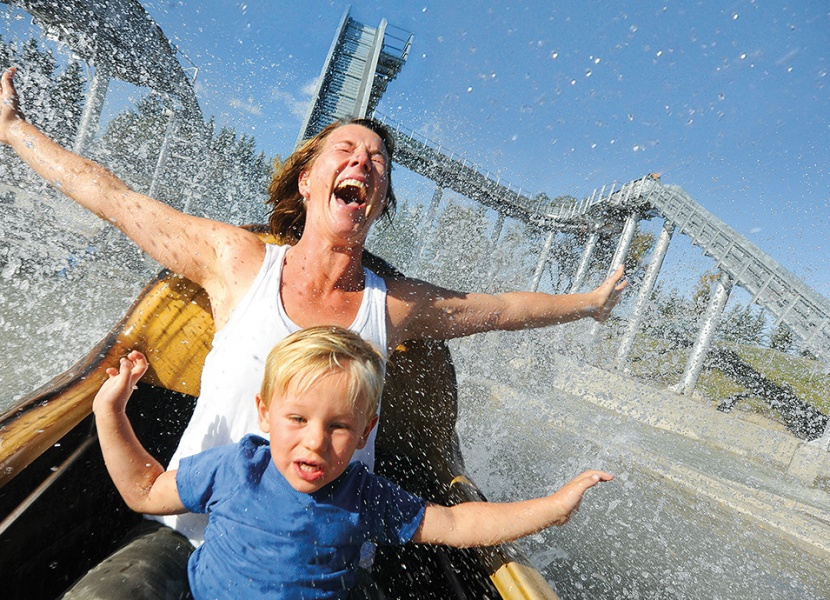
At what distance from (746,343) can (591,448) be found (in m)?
18.6

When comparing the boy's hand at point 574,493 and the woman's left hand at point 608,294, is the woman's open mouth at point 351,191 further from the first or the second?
the woman's left hand at point 608,294

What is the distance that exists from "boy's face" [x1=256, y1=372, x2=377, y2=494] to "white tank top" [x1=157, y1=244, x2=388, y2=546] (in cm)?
33

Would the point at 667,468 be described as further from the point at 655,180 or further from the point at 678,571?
the point at 655,180

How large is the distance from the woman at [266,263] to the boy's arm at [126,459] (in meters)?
0.17

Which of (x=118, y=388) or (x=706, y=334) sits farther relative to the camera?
(x=706, y=334)

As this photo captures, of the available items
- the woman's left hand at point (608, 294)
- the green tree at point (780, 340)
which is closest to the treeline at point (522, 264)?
the green tree at point (780, 340)

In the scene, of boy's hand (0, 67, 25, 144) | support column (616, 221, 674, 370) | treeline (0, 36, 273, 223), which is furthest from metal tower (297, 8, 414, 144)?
boy's hand (0, 67, 25, 144)

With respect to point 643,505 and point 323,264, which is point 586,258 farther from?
point 323,264

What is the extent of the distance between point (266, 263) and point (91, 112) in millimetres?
12438

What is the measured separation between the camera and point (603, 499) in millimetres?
5855

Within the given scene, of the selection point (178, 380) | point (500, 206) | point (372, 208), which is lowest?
point (178, 380)

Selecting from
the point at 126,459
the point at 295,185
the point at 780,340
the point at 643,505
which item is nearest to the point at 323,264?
the point at 295,185

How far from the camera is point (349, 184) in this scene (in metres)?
1.92

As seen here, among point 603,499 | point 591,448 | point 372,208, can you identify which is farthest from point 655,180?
point 372,208
